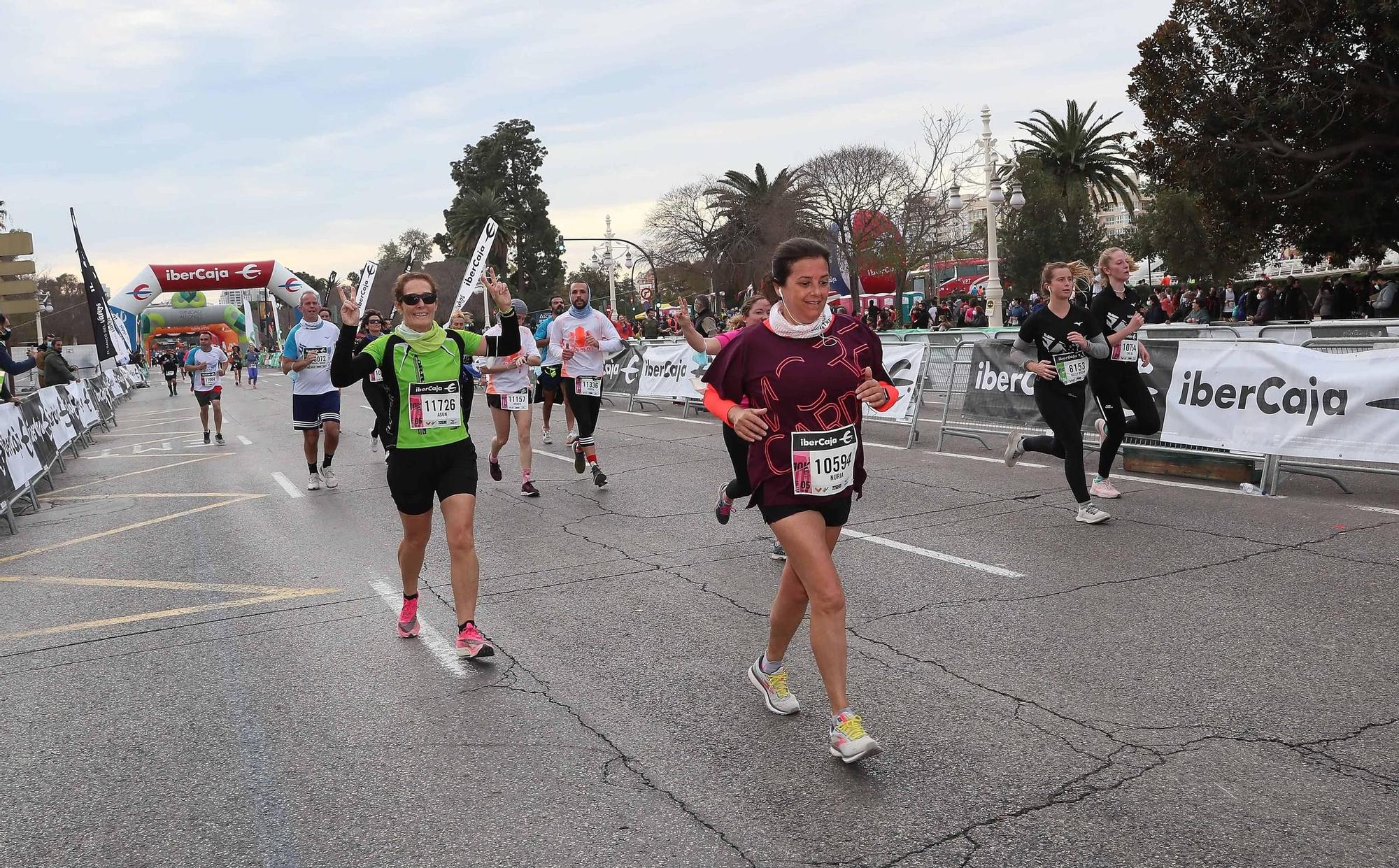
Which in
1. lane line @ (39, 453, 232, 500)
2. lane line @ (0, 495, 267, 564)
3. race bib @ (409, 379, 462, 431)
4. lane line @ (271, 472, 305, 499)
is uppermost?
race bib @ (409, 379, 462, 431)

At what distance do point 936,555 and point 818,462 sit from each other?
3.50 metres

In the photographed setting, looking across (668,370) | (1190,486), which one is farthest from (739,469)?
(668,370)

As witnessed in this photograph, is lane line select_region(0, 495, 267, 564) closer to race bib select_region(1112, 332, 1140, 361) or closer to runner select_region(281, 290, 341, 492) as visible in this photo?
runner select_region(281, 290, 341, 492)

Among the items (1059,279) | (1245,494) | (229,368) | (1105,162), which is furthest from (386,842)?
(229,368)

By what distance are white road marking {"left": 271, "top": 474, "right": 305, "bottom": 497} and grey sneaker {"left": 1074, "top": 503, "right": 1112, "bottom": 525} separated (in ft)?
26.0

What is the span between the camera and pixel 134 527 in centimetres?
1062

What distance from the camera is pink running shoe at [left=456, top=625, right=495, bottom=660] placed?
17.9 ft

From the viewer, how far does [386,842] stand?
356 centimetres

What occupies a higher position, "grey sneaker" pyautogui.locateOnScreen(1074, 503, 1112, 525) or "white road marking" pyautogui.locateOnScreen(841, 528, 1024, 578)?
"grey sneaker" pyautogui.locateOnScreen(1074, 503, 1112, 525)

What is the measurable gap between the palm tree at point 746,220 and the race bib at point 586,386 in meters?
47.0

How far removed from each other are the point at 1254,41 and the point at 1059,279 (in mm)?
16426

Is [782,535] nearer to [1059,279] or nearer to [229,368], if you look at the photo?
[1059,279]

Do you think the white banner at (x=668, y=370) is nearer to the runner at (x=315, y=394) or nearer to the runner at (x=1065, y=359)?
the runner at (x=315, y=394)

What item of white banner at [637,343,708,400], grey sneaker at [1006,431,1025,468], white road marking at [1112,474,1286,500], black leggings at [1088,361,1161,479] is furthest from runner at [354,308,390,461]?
white banner at [637,343,708,400]
